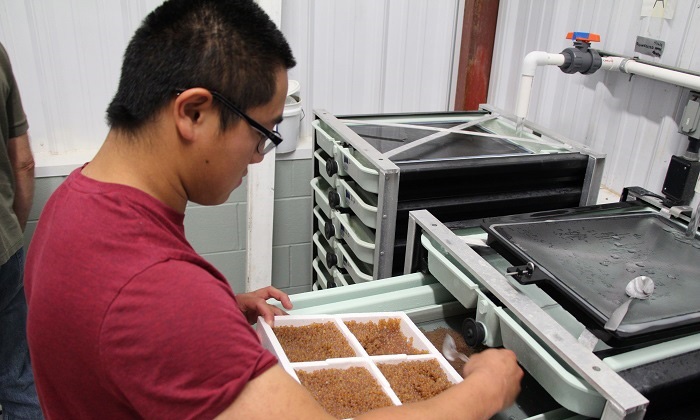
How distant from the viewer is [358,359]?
3.01 feet

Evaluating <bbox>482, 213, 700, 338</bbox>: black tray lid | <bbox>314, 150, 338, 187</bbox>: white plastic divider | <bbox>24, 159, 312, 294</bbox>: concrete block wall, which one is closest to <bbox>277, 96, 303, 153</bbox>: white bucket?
<bbox>24, 159, 312, 294</bbox>: concrete block wall

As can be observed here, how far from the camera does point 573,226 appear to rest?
1139mm

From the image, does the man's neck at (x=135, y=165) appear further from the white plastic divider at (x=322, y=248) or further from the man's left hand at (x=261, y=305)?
the white plastic divider at (x=322, y=248)

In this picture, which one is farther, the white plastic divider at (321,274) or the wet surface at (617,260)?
the white plastic divider at (321,274)

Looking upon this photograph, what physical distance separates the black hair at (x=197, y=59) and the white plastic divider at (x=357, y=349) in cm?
44

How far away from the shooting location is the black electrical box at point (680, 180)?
52.2 inches

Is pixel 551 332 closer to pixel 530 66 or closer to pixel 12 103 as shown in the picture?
pixel 530 66

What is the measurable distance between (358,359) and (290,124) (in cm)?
138

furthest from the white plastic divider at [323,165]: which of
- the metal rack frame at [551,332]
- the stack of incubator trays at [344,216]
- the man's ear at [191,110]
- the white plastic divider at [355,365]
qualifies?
the man's ear at [191,110]

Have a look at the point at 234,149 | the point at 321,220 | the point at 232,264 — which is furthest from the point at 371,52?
the point at 234,149

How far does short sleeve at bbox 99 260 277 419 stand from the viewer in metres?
0.54

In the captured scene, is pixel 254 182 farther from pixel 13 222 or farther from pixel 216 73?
pixel 216 73

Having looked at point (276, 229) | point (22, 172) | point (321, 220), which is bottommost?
point (276, 229)

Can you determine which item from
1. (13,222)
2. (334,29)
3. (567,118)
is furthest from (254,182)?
(567,118)
